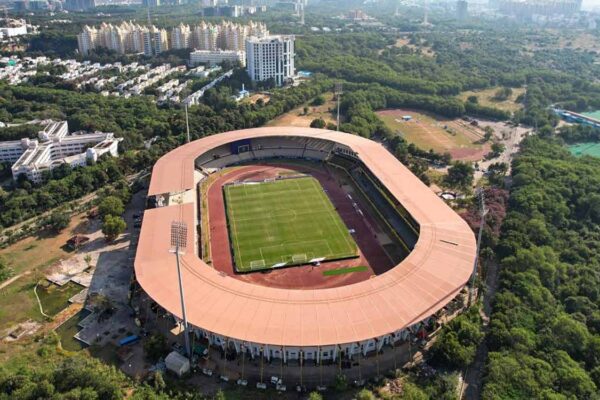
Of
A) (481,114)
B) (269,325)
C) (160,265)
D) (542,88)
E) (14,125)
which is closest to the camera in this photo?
(269,325)

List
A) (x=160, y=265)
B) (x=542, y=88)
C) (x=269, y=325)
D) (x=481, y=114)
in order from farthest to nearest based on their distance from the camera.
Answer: (x=542, y=88), (x=481, y=114), (x=160, y=265), (x=269, y=325)

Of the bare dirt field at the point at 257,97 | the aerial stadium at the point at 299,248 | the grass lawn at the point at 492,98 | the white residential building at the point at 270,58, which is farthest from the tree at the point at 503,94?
the aerial stadium at the point at 299,248

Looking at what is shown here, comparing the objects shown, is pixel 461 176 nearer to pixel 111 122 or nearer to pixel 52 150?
pixel 111 122

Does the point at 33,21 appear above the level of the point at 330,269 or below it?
above

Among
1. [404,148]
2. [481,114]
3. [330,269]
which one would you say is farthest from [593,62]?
[330,269]

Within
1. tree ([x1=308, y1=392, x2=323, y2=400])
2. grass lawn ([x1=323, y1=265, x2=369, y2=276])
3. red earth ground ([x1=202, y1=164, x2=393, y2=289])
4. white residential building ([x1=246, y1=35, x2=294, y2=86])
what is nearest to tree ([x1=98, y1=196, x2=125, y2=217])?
red earth ground ([x1=202, y1=164, x2=393, y2=289])

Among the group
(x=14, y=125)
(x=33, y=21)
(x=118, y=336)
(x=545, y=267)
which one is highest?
(x=33, y=21)

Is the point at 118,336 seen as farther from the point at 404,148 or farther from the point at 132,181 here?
the point at 404,148
